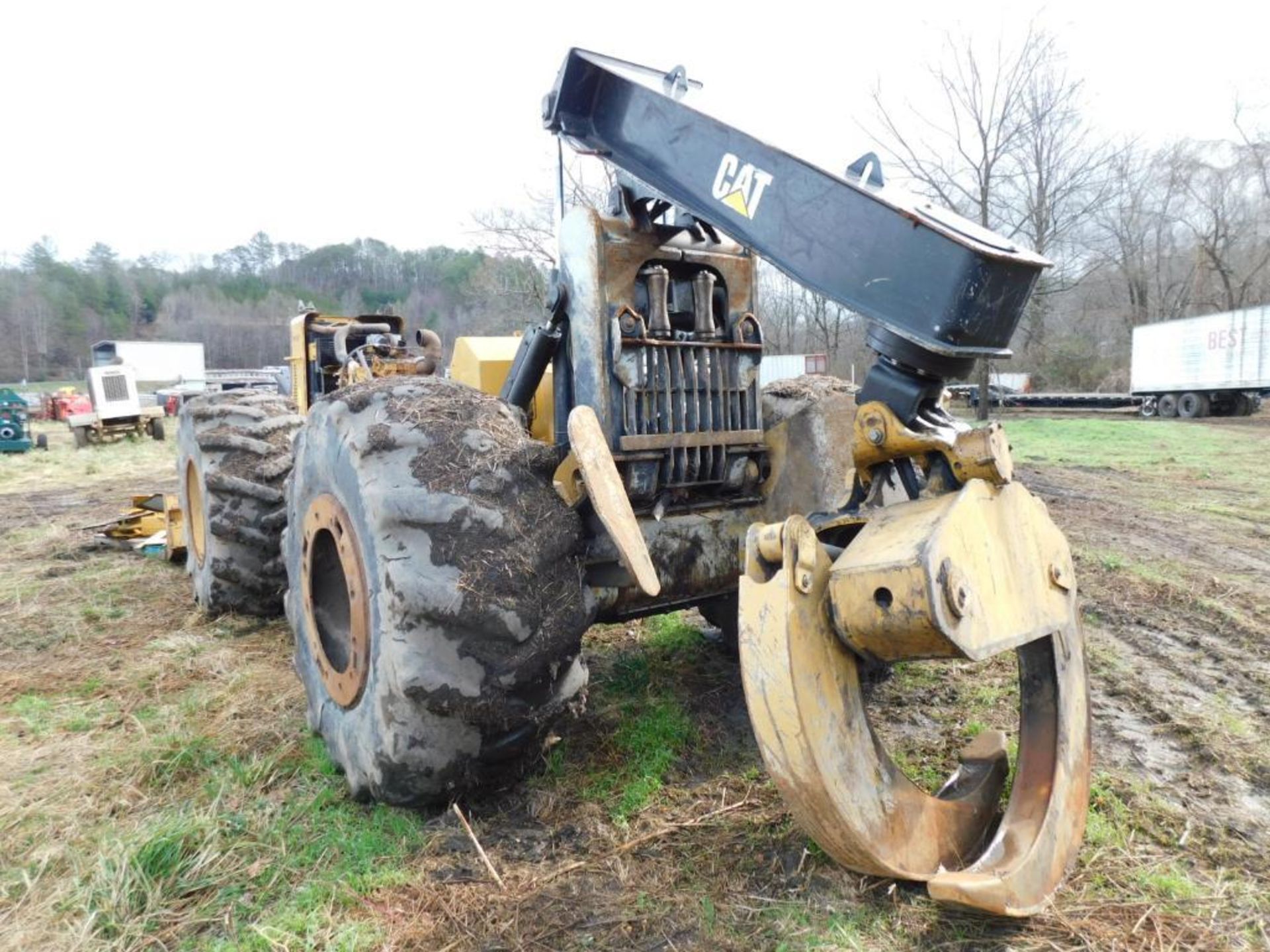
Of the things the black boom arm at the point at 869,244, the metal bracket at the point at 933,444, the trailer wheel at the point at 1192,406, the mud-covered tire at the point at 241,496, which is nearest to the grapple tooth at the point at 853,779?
the metal bracket at the point at 933,444

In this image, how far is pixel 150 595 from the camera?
6.03 meters

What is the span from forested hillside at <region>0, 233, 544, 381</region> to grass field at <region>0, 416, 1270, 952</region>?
40.2m

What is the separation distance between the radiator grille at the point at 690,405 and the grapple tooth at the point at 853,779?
3.42 ft

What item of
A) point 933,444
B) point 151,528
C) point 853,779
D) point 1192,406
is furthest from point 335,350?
point 1192,406

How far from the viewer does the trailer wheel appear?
24797 mm

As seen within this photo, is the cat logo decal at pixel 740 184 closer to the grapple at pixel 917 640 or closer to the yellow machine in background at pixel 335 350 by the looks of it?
the grapple at pixel 917 640

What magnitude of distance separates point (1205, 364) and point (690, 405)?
27.3 meters

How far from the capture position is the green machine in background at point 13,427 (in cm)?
1944

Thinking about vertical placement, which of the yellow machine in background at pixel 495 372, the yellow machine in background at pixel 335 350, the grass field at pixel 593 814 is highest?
the yellow machine in background at pixel 335 350

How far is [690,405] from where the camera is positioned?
10.7 feet

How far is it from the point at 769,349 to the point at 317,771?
3118 centimetres

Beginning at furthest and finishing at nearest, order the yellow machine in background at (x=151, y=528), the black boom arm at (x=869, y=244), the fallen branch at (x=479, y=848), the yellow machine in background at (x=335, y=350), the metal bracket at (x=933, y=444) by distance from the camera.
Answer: the yellow machine in background at (x=151, y=528) < the yellow machine in background at (x=335, y=350) < the fallen branch at (x=479, y=848) < the metal bracket at (x=933, y=444) < the black boom arm at (x=869, y=244)

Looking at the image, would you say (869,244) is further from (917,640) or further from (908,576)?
(917,640)

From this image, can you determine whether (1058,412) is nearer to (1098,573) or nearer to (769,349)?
(769,349)
